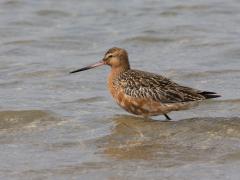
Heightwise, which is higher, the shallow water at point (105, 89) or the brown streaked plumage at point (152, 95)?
the brown streaked plumage at point (152, 95)

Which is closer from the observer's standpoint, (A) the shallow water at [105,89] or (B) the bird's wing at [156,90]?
(A) the shallow water at [105,89]

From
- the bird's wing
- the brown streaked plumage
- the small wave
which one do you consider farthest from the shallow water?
the bird's wing

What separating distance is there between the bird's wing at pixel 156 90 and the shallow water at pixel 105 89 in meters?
0.31

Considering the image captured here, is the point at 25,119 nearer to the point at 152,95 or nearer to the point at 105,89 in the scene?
the point at 152,95

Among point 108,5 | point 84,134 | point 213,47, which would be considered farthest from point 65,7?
point 84,134

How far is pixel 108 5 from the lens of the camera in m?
18.2

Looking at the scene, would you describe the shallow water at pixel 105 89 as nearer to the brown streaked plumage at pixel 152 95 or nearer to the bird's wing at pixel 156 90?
the brown streaked plumage at pixel 152 95

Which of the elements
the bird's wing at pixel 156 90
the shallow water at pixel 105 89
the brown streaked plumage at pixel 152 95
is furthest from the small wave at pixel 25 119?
the bird's wing at pixel 156 90

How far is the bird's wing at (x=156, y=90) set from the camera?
10.2 m

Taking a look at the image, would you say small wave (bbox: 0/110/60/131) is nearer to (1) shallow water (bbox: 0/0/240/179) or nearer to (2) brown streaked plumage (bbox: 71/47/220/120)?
(1) shallow water (bbox: 0/0/240/179)

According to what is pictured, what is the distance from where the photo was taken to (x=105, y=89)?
39.7 feet

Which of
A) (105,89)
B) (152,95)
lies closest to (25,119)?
(152,95)

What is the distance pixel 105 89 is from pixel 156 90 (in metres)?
1.95

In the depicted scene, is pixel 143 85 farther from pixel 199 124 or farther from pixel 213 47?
pixel 213 47
